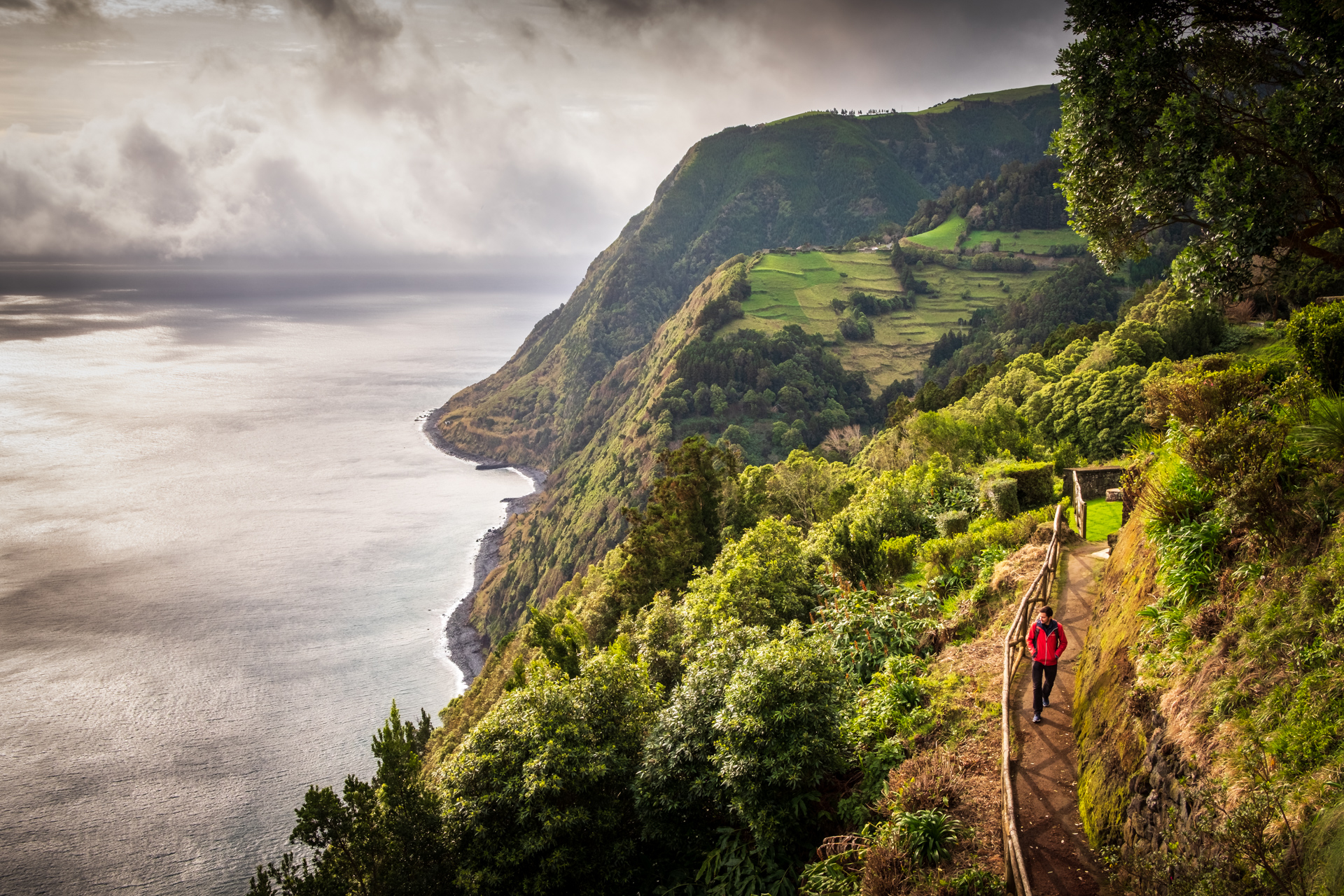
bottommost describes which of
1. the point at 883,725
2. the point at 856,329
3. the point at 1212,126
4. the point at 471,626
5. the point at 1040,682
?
the point at 471,626

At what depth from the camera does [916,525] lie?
2853cm

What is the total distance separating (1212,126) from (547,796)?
18.7 metres

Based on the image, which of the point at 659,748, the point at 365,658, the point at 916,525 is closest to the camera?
the point at 659,748

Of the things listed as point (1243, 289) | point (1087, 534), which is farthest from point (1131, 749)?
point (1087, 534)

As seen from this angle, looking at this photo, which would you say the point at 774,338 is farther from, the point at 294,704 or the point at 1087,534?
the point at 1087,534

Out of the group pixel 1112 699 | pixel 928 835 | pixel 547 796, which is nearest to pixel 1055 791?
pixel 1112 699

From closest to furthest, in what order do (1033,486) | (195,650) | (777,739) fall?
(777,739), (1033,486), (195,650)

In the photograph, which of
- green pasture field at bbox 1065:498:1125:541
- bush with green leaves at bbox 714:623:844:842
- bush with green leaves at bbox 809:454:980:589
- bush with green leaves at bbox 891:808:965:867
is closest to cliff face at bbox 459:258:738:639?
bush with green leaves at bbox 809:454:980:589

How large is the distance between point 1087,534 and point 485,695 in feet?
187

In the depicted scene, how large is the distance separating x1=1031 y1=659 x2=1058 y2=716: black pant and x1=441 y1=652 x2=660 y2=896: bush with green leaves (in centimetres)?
930

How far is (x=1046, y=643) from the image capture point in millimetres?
11531

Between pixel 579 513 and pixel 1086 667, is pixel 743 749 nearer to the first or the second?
pixel 1086 667

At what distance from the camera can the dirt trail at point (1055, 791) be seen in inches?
334

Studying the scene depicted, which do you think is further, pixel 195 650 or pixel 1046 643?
pixel 195 650
